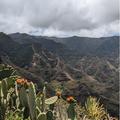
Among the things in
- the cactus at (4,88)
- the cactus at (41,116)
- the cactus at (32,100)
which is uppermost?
the cactus at (4,88)

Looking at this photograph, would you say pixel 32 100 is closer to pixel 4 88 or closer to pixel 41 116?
pixel 41 116

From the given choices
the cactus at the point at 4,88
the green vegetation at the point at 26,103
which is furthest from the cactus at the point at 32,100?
the cactus at the point at 4,88

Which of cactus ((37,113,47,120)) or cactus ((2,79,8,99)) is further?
cactus ((2,79,8,99))

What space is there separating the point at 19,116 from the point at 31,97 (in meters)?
1.30

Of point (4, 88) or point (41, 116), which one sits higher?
point (4, 88)

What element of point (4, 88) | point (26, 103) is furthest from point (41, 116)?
point (4, 88)

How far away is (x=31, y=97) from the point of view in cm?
965

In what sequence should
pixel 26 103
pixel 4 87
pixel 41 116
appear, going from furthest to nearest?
pixel 26 103
pixel 4 87
pixel 41 116

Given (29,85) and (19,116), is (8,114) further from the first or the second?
(29,85)

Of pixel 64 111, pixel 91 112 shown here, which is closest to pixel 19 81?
pixel 64 111

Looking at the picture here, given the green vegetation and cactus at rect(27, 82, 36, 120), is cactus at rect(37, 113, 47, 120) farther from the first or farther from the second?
cactus at rect(27, 82, 36, 120)

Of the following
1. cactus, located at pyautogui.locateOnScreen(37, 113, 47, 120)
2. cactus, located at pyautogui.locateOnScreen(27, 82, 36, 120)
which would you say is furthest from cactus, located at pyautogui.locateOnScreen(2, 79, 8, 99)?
cactus, located at pyautogui.locateOnScreen(37, 113, 47, 120)

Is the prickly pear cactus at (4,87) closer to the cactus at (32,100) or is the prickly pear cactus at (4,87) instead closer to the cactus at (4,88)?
the cactus at (4,88)

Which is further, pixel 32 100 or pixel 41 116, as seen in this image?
pixel 32 100
